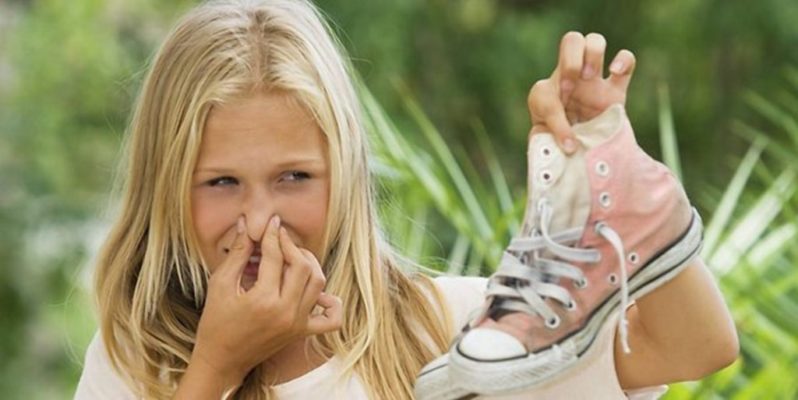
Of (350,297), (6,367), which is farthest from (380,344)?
(6,367)

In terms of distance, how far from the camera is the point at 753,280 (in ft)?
7.86

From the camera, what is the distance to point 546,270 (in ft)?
5.27

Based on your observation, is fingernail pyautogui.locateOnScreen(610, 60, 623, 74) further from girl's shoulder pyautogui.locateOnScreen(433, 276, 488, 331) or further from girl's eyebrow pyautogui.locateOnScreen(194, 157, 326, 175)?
girl's shoulder pyautogui.locateOnScreen(433, 276, 488, 331)

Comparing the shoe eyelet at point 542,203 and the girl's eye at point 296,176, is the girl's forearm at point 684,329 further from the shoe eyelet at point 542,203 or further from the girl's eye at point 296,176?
the girl's eye at point 296,176

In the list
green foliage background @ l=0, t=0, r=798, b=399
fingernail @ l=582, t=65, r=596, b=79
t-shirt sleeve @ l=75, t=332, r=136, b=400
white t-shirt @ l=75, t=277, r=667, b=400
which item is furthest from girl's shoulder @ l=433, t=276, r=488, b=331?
green foliage background @ l=0, t=0, r=798, b=399

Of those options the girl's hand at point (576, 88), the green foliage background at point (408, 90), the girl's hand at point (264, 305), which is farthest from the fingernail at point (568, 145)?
the green foliage background at point (408, 90)

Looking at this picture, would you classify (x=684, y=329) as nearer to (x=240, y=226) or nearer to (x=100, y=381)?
(x=240, y=226)

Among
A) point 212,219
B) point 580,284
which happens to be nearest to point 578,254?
point 580,284

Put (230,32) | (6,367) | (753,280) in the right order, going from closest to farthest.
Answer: (230,32) → (753,280) → (6,367)

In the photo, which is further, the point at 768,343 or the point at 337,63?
the point at 768,343

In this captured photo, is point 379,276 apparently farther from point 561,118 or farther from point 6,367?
point 6,367

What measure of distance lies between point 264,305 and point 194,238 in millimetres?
149

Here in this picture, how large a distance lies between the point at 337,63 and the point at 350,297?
0.80 feet

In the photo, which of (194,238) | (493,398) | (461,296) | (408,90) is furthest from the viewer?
(408,90)
